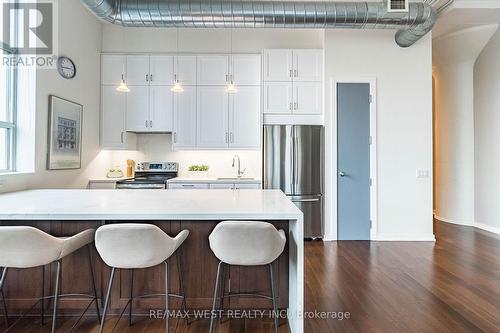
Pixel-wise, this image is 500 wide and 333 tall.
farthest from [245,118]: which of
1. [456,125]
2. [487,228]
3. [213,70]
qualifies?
[487,228]

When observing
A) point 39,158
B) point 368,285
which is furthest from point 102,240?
point 368,285

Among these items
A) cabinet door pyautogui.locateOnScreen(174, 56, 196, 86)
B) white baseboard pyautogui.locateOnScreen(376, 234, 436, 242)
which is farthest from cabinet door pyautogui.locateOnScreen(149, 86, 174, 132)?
white baseboard pyautogui.locateOnScreen(376, 234, 436, 242)

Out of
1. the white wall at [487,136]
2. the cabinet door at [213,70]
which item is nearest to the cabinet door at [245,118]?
the cabinet door at [213,70]

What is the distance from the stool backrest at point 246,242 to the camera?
1.78m

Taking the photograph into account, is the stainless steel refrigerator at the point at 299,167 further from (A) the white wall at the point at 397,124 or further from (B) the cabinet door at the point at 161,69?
(B) the cabinet door at the point at 161,69

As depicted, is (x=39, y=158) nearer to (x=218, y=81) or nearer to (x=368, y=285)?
(x=218, y=81)

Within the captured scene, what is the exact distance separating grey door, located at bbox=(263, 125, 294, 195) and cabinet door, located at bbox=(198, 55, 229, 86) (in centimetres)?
115

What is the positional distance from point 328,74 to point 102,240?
385 centimetres

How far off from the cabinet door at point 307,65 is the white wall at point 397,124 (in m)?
0.22

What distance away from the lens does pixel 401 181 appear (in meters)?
4.39

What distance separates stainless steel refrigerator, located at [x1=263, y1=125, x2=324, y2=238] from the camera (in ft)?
14.2

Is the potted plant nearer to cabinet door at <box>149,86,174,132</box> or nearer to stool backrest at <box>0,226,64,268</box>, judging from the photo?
cabinet door at <box>149,86,174,132</box>

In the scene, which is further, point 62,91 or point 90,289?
point 62,91

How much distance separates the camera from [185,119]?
466 centimetres
